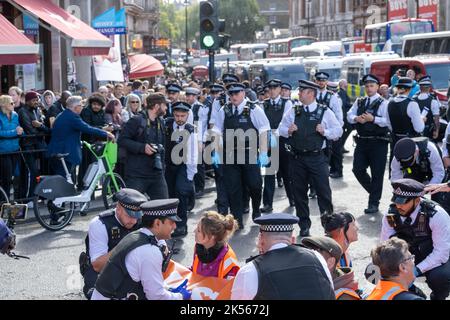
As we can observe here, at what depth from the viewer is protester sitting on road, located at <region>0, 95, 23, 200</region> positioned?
11922 millimetres

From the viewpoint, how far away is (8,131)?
12.0m

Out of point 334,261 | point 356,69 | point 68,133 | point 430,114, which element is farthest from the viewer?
point 356,69

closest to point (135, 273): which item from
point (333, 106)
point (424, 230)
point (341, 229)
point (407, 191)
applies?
point (341, 229)

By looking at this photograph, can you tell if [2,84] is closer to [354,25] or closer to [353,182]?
[353,182]

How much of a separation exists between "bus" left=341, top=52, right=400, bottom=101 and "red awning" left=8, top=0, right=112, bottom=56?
12117mm

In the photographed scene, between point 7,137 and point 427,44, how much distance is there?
24.5 m

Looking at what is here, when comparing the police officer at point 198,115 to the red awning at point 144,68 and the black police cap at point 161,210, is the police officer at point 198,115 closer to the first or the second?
the black police cap at point 161,210

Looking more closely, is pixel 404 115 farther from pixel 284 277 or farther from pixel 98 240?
pixel 284 277

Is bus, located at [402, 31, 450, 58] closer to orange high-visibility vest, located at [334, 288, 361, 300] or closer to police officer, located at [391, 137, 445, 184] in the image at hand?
police officer, located at [391, 137, 445, 184]

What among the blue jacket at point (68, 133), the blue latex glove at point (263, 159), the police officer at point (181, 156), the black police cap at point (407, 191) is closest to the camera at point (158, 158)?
the police officer at point (181, 156)

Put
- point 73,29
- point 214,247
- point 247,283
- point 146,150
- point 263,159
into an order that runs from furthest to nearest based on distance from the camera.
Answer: point 73,29, point 263,159, point 146,150, point 214,247, point 247,283

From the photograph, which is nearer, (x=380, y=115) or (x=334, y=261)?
(x=334, y=261)

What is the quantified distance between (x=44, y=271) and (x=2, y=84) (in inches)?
460

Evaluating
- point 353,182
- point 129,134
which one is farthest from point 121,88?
point 129,134
